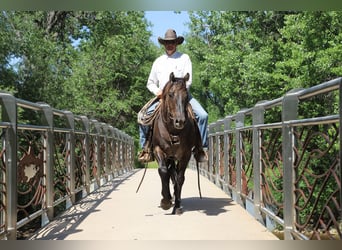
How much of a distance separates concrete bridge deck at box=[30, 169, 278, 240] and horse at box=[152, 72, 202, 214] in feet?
0.98

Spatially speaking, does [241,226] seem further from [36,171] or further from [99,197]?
[99,197]

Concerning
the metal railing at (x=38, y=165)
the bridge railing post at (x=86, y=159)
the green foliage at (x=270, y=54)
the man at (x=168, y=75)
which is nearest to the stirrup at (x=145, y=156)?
the man at (x=168, y=75)

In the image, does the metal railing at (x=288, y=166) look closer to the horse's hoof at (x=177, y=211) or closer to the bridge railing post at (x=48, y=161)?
the horse's hoof at (x=177, y=211)

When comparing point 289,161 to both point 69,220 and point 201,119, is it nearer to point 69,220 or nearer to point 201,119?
point 201,119

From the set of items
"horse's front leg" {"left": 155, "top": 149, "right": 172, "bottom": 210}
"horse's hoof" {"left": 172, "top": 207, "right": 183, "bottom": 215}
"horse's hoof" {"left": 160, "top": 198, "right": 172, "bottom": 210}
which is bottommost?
"horse's hoof" {"left": 172, "top": 207, "right": 183, "bottom": 215}

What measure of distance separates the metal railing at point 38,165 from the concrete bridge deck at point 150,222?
224 mm

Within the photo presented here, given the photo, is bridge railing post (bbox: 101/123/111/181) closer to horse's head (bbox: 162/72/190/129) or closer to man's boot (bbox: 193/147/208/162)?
man's boot (bbox: 193/147/208/162)

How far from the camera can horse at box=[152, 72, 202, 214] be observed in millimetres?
4246

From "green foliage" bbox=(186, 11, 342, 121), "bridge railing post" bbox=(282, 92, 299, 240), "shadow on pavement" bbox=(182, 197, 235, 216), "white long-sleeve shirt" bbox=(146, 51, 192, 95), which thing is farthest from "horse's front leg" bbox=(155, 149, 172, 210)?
"green foliage" bbox=(186, 11, 342, 121)

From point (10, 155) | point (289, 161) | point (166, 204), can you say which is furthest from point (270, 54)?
point (10, 155)

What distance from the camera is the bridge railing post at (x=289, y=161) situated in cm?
315

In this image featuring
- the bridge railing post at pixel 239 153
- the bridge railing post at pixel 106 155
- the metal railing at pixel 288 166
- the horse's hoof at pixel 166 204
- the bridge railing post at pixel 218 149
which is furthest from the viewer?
the bridge railing post at pixel 106 155

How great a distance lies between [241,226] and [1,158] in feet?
6.39

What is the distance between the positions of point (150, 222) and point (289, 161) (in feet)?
4.90
